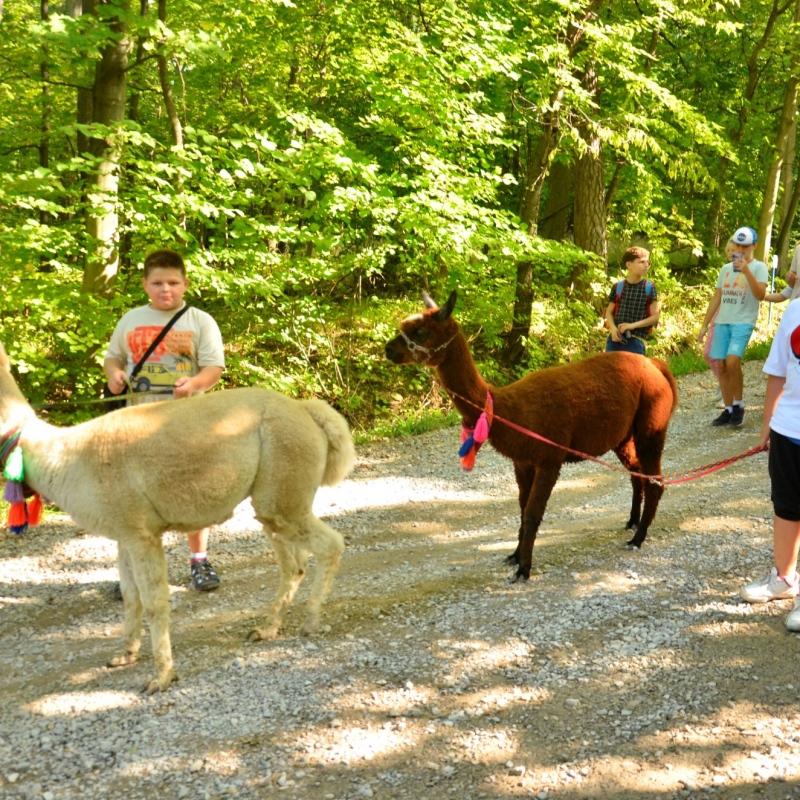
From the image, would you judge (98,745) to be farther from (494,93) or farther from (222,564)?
(494,93)

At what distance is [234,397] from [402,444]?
5113 mm

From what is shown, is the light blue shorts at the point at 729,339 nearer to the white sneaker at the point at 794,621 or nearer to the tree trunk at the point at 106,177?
the white sneaker at the point at 794,621

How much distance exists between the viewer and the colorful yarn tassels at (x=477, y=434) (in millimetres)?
5113

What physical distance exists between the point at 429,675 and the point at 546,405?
84.6 inches

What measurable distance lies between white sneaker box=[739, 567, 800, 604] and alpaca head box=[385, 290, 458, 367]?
2.53m

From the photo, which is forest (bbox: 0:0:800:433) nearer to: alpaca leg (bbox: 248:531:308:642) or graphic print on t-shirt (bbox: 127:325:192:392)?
graphic print on t-shirt (bbox: 127:325:192:392)

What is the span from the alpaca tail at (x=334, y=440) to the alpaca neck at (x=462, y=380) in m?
1.06

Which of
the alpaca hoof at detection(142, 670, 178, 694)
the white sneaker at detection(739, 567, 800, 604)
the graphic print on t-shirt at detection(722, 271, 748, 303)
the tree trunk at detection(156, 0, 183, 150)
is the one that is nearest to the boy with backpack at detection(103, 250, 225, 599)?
the alpaca hoof at detection(142, 670, 178, 694)

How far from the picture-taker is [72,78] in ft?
31.8

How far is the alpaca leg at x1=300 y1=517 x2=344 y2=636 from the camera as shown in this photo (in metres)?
4.51

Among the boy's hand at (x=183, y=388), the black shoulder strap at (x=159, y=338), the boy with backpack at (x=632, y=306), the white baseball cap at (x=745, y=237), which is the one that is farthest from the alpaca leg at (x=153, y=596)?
the white baseball cap at (x=745, y=237)

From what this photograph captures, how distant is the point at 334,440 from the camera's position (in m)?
4.48

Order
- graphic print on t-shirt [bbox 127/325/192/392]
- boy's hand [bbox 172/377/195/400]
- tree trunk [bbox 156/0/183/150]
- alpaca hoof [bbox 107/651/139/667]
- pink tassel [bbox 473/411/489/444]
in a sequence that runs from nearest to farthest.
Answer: alpaca hoof [bbox 107/651/139/667] < boy's hand [bbox 172/377/195/400] < graphic print on t-shirt [bbox 127/325/192/392] < pink tassel [bbox 473/411/489/444] < tree trunk [bbox 156/0/183/150]

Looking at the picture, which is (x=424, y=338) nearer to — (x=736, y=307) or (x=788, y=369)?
(x=788, y=369)
